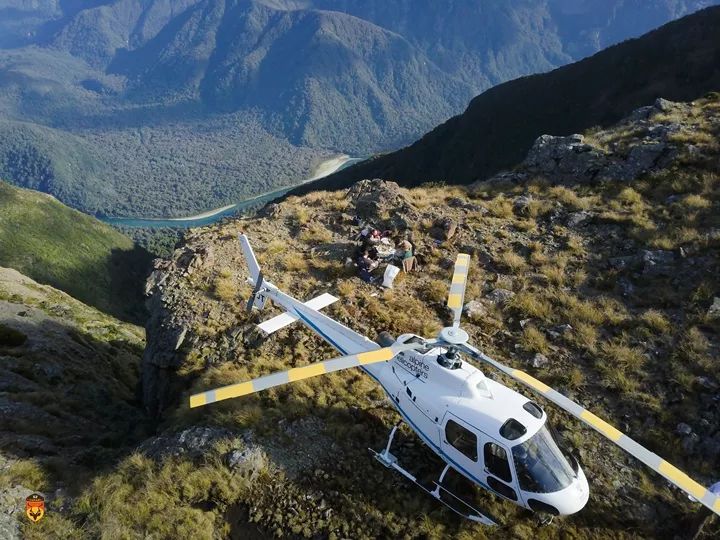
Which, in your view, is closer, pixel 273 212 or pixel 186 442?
pixel 186 442

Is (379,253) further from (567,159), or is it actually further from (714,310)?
(567,159)

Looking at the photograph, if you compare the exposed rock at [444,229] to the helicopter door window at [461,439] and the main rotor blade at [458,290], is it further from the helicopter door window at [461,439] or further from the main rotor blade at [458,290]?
the helicopter door window at [461,439]

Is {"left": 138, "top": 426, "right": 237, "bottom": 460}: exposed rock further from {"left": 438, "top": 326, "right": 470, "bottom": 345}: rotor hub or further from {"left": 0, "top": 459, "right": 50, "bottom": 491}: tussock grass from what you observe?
{"left": 438, "top": 326, "right": 470, "bottom": 345}: rotor hub

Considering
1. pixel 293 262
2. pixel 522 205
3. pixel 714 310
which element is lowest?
pixel 293 262

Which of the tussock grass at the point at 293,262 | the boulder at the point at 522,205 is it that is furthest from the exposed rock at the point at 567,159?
the tussock grass at the point at 293,262

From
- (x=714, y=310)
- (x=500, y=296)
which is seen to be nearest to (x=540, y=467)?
(x=500, y=296)

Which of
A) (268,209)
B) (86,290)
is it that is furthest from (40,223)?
(268,209)

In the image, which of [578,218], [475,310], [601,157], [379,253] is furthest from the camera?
[601,157]

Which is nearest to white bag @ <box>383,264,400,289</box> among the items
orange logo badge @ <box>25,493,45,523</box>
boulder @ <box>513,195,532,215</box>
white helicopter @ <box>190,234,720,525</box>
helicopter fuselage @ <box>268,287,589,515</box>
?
white helicopter @ <box>190,234,720,525</box>
